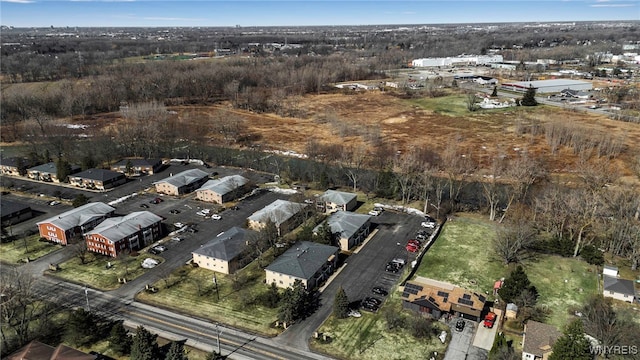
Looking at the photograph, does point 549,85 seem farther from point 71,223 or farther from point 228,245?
point 71,223

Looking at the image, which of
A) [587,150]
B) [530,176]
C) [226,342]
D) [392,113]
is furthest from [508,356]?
[392,113]

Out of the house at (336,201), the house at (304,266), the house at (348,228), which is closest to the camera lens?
the house at (304,266)

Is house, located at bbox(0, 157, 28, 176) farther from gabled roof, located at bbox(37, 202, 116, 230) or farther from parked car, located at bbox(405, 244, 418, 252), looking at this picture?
parked car, located at bbox(405, 244, 418, 252)

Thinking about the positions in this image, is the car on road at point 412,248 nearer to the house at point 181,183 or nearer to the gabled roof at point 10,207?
the house at point 181,183

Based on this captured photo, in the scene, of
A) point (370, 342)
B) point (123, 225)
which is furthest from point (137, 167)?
point (370, 342)

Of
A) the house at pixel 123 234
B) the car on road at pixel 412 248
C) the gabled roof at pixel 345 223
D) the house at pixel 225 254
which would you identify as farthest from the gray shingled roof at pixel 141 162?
the car on road at pixel 412 248

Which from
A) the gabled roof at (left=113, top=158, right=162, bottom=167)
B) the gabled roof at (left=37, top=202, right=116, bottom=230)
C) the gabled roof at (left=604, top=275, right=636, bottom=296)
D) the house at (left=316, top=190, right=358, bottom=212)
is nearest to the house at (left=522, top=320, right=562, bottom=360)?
the gabled roof at (left=604, top=275, right=636, bottom=296)

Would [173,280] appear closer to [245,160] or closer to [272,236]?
[272,236]
